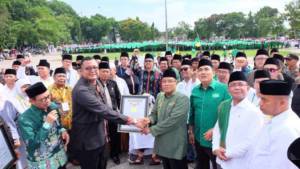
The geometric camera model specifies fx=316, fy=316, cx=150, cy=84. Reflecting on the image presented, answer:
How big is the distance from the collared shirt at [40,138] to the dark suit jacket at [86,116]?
408 millimetres

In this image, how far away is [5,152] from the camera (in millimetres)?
2826

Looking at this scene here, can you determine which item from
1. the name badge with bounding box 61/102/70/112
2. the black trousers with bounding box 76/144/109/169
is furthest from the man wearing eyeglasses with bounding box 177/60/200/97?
the black trousers with bounding box 76/144/109/169

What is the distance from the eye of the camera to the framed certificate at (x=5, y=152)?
9.00ft

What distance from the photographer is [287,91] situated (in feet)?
8.55

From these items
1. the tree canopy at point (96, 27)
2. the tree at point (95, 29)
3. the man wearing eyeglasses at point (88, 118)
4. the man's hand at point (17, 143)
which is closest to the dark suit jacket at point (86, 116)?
the man wearing eyeglasses at point (88, 118)

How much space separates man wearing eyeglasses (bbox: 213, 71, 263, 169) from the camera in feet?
11.1

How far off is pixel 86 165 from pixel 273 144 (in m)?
2.75

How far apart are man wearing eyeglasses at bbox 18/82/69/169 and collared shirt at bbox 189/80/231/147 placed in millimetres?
1919

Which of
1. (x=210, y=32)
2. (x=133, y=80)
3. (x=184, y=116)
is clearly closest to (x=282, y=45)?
(x=133, y=80)

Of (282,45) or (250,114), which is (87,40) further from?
(250,114)

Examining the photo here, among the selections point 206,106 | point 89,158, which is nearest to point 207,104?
point 206,106

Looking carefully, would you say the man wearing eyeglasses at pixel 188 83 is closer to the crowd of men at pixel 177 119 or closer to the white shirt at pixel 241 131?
the crowd of men at pixel 177 119

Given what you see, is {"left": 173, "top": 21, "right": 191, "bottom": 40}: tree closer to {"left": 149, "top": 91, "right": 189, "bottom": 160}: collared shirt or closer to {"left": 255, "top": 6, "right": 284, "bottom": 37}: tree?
{"left": 255, "top": 6, "right": 284, "bottom": 37}: tree

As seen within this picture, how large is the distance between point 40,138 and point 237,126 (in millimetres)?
2240
